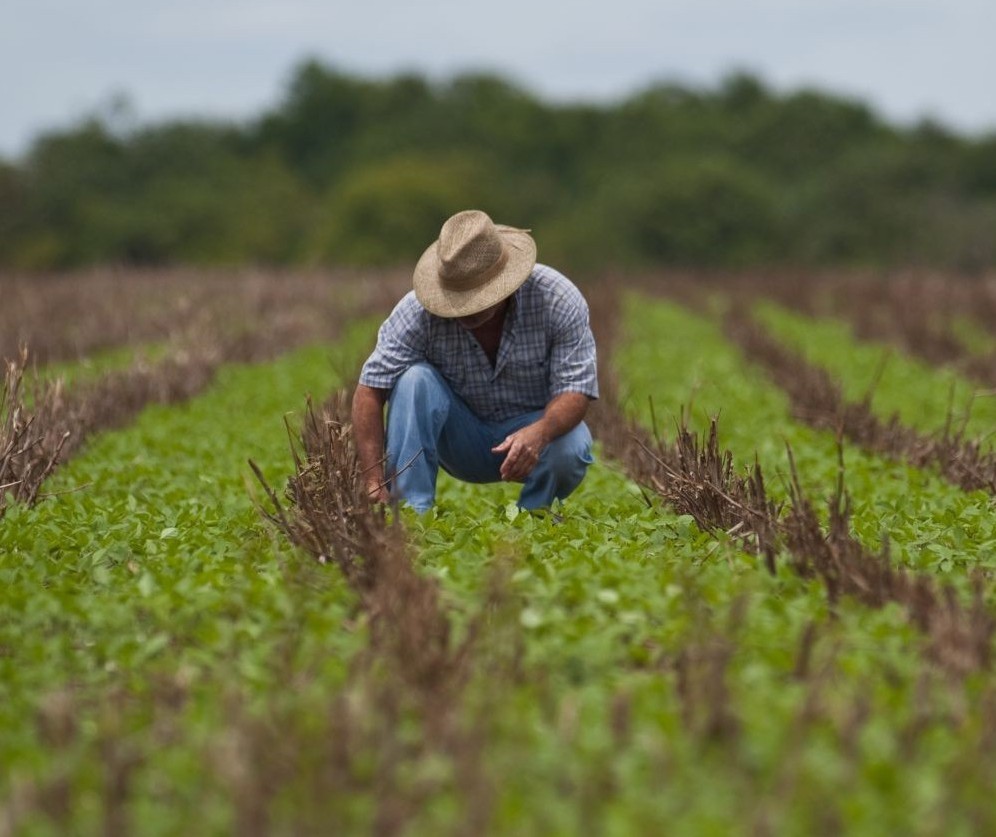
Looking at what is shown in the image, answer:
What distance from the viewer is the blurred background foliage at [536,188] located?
168ft

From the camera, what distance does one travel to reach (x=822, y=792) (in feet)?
9.09

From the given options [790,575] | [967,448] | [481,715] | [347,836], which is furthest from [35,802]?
[967,448]

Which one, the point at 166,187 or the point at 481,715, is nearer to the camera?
the point at 481,715

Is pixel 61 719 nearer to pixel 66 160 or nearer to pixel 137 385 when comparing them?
pixel 137 385

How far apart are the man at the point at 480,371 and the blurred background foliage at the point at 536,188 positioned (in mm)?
37152

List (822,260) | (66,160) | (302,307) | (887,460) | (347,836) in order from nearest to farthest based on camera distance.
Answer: (347,836)
(887,460)
(302,307)
(822,260)
(66,160)

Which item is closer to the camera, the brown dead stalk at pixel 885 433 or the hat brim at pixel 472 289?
the hat brim at pixel 472 289

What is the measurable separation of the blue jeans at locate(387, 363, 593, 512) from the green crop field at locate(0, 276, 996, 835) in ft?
0.54

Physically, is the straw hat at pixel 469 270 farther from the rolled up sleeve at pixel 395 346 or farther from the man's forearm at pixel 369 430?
the man's forearm at pixel 369 430

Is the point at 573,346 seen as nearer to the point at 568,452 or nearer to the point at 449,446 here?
the point at 568,452

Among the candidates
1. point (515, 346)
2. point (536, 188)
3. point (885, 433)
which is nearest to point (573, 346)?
point (515, 346)

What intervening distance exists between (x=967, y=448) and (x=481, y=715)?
4.42 m

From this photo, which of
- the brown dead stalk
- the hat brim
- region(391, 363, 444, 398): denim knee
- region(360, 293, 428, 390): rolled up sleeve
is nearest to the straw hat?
the hat brim

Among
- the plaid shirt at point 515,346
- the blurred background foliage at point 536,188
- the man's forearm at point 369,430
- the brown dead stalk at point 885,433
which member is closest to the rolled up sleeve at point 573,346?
the plaid shirt at point 515,346
